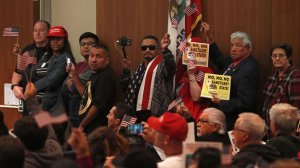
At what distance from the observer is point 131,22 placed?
7.16 m

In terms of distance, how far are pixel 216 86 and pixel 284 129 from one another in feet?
4.47

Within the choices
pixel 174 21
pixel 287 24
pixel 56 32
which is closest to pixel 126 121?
pixel 174 21

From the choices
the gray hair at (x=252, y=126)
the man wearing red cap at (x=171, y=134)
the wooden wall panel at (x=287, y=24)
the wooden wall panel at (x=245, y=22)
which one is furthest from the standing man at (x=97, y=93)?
the man wearing red cap at (x=171, y=134)

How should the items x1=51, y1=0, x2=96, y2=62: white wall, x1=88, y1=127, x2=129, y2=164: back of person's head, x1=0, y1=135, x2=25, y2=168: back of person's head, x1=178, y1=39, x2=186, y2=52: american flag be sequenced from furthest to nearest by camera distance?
x1=51, y1=0, x2=96, y2=62: white wall
x1=178, y1=39, x2=186, y2=52: american flag
x1=88, y1=127, x2=129, y2=164: back of person's head
x1=0, y1=135, x2=25, y2=168: back of person's head

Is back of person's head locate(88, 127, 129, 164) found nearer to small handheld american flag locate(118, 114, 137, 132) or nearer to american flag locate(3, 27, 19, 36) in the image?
small handheld american flag locate(118, 114, 137, 132)

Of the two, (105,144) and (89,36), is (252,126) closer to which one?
(105,144)

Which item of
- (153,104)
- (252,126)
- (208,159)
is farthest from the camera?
(153,104)

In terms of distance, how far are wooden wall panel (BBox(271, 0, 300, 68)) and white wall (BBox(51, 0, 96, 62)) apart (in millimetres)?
2271

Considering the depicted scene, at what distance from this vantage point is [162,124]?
3.81 metres

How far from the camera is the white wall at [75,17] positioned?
25.0ft

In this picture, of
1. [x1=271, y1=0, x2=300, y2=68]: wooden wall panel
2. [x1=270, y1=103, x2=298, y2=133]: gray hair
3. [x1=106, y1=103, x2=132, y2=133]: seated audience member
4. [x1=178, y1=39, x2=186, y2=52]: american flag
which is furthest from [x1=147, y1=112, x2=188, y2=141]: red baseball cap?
[x1=271, y1=0, x2=300, y2=68]: wooden wall panel

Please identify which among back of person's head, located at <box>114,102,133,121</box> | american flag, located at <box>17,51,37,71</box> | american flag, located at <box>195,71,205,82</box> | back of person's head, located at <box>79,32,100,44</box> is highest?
back of person's head, located at <box>79,32,100,44</box>

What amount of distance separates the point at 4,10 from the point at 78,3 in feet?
3.28

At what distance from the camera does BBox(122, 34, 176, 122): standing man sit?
247 inches
